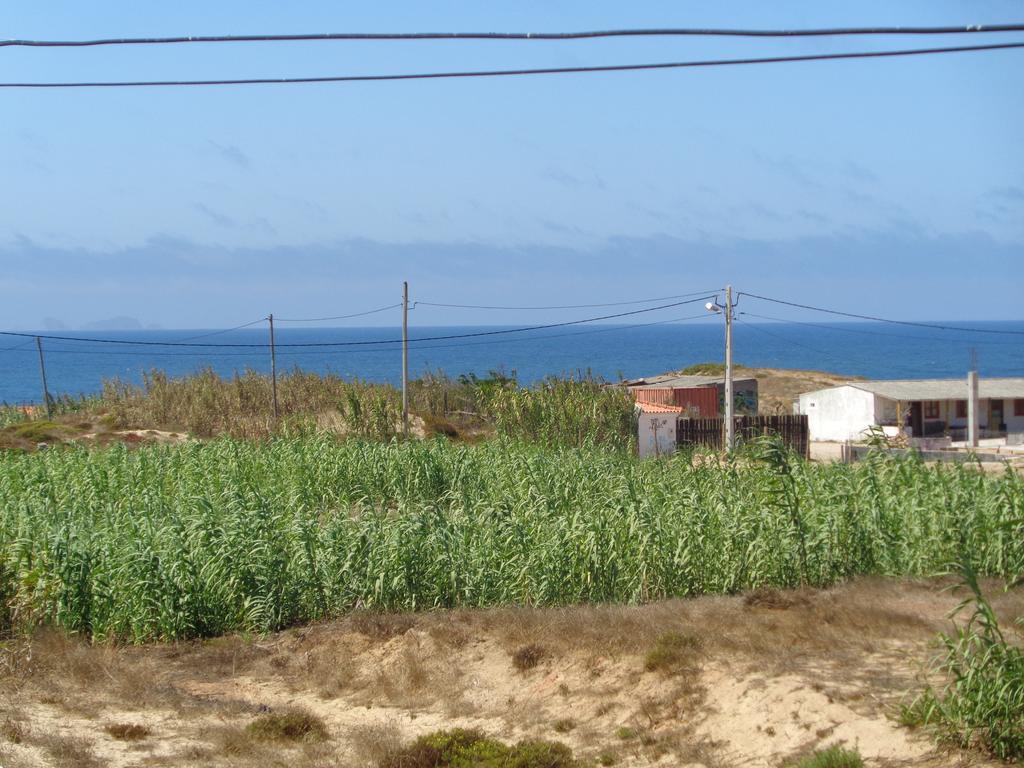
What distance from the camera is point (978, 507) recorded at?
41.4ft

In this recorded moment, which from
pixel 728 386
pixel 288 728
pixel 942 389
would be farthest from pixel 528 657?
pixel 942 389

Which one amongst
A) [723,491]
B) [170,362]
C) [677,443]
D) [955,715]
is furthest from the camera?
[170,362]

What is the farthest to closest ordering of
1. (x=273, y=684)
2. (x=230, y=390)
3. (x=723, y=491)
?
(x=230, y=390) → (x=723, y=491) → (x=273, y=684)

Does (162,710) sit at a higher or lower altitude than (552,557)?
lower

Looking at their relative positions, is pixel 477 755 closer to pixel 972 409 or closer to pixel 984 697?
pixel 984 697

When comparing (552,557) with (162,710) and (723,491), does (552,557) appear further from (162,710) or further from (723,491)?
(162,710)

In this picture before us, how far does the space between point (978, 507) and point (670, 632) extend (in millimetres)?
5426

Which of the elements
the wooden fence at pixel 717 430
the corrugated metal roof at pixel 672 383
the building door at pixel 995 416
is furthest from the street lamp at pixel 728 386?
the building door at pixel 995 416

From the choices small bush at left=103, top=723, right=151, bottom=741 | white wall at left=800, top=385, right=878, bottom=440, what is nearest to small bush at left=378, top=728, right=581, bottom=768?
small bush at left=103, top=723, right=151, bottom=741

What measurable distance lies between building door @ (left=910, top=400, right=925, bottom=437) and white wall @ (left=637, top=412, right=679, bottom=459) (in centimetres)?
1601

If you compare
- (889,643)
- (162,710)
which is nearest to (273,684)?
(162,710)

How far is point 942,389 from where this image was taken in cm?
4369

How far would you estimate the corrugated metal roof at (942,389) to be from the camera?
4228cm

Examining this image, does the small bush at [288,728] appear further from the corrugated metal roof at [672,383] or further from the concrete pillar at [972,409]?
→ the concrete pillar at [972,409]
